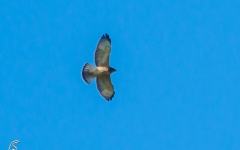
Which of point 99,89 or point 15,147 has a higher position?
point 99,89

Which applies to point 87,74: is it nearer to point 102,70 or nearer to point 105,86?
point 102,70

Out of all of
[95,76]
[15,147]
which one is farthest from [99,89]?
[15,147]

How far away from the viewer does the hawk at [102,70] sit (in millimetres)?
17953

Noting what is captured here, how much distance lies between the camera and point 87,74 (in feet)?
59.3

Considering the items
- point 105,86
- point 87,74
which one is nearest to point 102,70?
point 87,74

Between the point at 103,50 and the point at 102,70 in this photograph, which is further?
the point at 102,70

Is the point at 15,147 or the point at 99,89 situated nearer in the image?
the point at 15,147

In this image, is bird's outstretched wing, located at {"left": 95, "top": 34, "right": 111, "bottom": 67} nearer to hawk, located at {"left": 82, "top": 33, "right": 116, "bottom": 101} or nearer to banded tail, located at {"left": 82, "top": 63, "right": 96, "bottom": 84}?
hawk, located at {"left": 82, "top": 33, "right": 116, "bottom": 101}

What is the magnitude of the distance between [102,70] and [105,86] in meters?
0.48

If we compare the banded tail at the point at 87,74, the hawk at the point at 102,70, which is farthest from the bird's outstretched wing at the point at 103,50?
the banded tail at the point at 87,74

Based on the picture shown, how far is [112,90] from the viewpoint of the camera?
1848 centimetres

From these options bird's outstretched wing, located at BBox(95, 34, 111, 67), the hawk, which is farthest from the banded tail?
bird's outstretched wing, located at BBox(95, 34, 111, 67)

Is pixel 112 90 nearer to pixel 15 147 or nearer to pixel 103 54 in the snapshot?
pixel 103 54

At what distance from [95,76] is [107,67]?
1.13 ft
